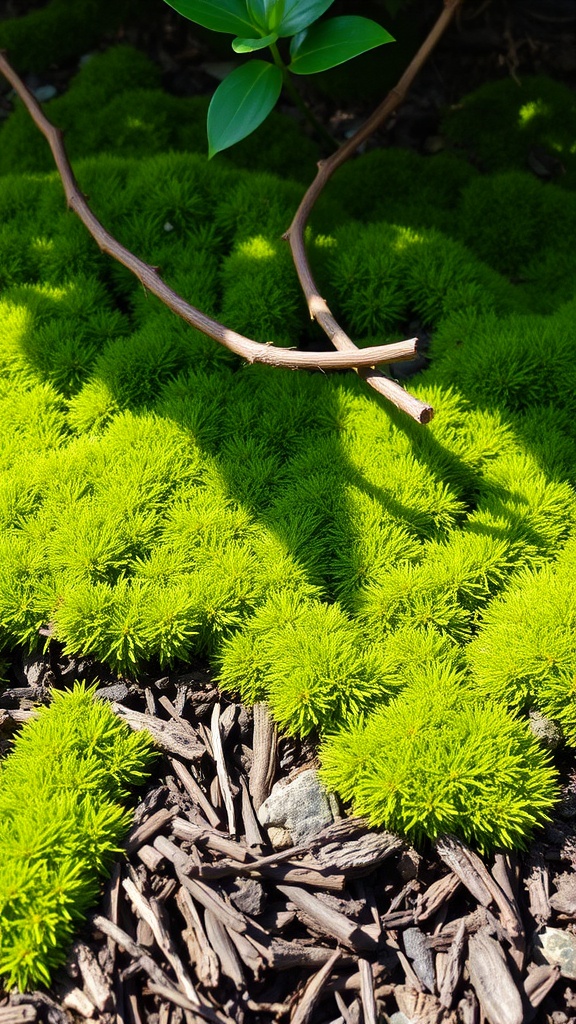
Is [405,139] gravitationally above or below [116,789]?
above

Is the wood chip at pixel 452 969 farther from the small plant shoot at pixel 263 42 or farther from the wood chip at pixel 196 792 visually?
the small plant shoot at pixel 263 42

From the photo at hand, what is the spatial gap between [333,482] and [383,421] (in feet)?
1.03

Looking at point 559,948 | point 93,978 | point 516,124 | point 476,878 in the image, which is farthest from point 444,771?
point 516,124

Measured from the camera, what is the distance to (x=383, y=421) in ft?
9.17

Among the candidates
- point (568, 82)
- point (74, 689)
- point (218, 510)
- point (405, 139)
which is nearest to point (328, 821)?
point (74, 689)

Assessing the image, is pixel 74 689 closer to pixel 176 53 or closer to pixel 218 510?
pixel 218 510

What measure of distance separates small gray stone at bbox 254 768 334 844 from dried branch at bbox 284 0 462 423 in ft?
3.65

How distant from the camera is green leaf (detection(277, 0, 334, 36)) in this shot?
2.81 meters

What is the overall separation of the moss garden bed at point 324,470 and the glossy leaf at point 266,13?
597 mm

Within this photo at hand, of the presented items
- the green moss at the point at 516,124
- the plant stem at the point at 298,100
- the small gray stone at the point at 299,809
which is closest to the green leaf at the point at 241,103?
the plant stem at the point at 298,100

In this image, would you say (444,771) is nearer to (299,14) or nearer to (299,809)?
(299,809)

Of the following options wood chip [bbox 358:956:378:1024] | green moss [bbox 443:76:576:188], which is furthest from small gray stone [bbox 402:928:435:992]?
green moss [bbox 443:76:576:188]

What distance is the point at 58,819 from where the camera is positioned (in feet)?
6.51

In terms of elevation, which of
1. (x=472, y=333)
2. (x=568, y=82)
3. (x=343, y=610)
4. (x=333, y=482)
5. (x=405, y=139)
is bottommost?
(x=343, y=610)
